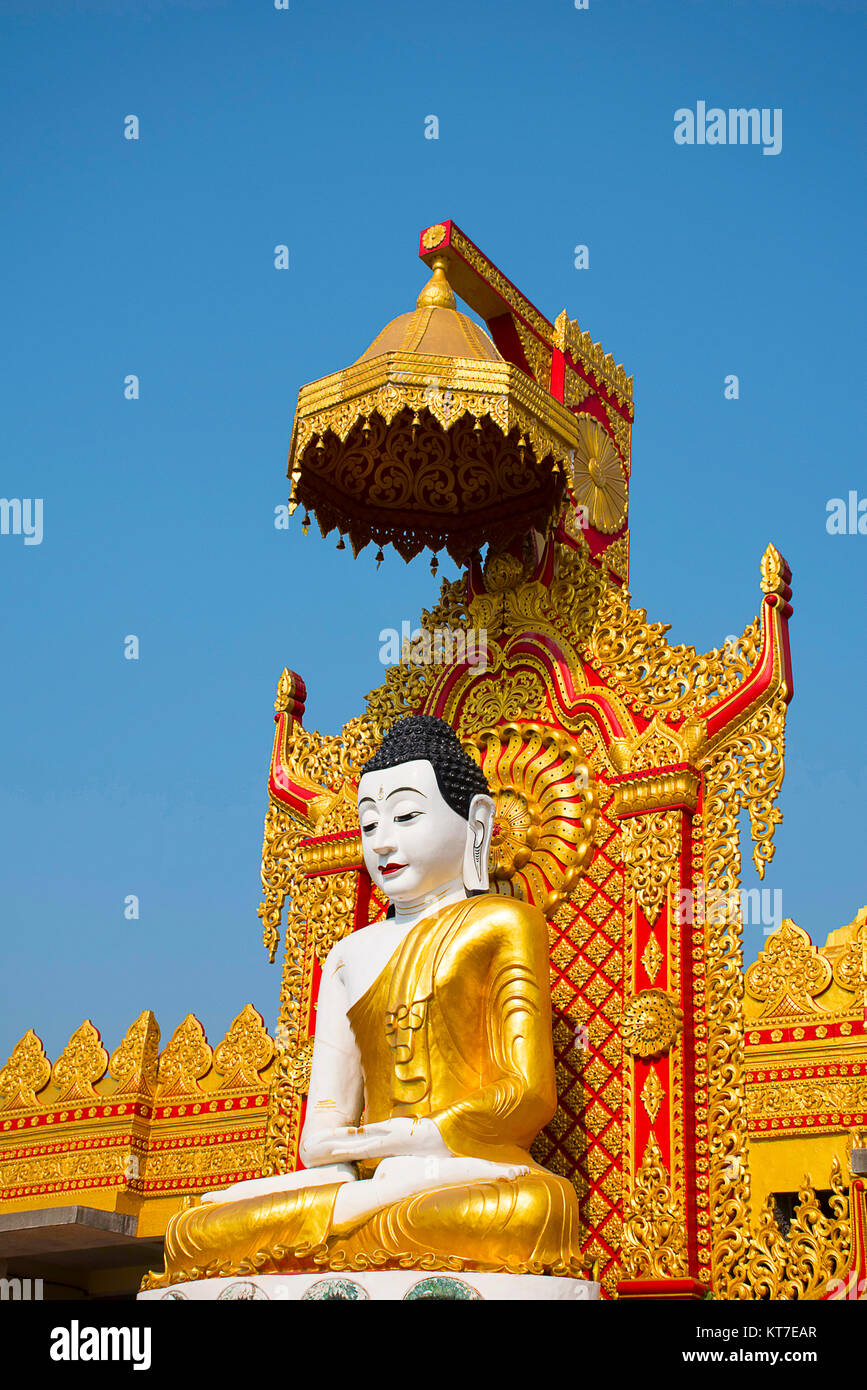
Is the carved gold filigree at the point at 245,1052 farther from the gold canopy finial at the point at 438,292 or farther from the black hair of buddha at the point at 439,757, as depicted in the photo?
the gold canopy finial at the point at 438,292

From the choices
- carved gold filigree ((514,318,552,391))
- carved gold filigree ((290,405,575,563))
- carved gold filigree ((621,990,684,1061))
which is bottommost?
carved gold filigree ((621,990,684,1061))

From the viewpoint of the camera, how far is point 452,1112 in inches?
254

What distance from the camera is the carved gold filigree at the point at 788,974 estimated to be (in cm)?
739

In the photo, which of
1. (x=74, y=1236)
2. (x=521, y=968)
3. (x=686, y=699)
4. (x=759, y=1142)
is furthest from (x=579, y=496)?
(x=74, y=1236)

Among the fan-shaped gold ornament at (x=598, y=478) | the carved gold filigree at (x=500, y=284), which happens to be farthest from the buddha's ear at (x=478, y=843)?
the carved gold filigree at (x=500, y=284)

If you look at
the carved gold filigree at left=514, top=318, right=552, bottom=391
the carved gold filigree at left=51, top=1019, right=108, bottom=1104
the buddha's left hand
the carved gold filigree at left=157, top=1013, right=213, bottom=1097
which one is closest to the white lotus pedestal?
the buddha's left hand

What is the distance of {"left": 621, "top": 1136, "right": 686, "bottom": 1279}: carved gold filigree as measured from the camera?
22.7 ft

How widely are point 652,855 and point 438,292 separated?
3.36 metres

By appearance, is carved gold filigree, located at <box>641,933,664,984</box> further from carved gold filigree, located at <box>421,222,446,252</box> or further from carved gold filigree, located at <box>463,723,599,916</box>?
carved gold filigree, located at <box>421,222,446,252</box>

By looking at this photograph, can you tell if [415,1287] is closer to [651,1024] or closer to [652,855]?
[651,1024]

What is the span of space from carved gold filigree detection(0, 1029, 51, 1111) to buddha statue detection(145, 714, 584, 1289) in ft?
10.2

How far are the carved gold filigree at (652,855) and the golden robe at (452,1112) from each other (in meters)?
0.79

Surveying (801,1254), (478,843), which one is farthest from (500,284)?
(801,1254)

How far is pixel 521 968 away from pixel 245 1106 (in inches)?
110
